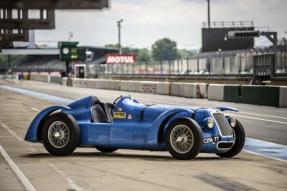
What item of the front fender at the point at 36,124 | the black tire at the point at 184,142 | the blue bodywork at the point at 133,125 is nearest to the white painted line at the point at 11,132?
the front fender at the point at 36,124

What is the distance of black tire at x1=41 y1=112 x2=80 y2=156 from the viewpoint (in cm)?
1357

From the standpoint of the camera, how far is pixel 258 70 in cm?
4834

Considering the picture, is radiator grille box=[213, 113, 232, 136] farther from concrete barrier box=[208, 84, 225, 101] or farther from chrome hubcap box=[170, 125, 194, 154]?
concrete barrier box=[208, 84, 225, 101]

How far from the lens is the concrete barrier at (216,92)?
4312 cm

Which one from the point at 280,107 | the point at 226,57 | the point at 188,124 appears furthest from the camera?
the point at 226,57

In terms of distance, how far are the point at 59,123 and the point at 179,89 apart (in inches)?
1454

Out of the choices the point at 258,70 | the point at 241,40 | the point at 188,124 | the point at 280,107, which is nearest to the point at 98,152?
the point at 188,124

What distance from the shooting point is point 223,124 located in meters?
13.1

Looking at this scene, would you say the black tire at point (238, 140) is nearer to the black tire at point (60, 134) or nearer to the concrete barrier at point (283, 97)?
the black tire at point (60, 134)

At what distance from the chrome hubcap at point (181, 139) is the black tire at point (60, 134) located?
1930 millimetres

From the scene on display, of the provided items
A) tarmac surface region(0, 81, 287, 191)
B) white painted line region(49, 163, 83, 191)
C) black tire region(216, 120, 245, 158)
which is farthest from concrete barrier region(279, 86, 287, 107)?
white painted line region(49, 163, 83, 191)

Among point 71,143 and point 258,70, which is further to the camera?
point 258,70

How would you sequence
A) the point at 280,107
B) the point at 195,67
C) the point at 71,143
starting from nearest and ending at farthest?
1. the point at 71,143
2. the point at 280,107
3. the point at 195,67

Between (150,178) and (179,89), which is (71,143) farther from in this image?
(179,89)
